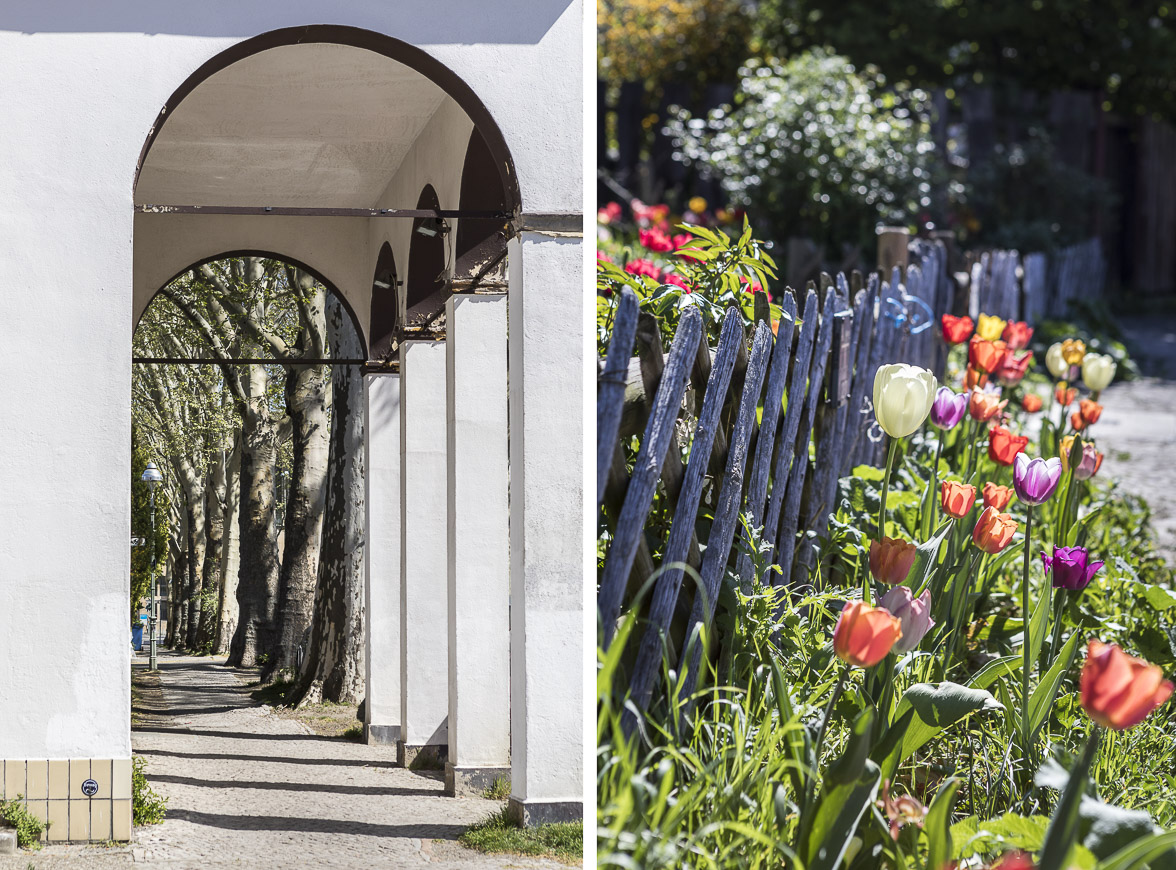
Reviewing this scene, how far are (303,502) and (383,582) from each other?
64 centimetres

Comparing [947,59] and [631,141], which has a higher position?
[947,59]

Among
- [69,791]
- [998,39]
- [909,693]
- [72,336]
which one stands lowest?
[69,791]

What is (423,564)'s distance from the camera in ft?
18.4

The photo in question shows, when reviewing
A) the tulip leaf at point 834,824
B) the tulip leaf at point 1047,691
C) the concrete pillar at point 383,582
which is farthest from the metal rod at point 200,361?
the tulip leaf at point 834,824

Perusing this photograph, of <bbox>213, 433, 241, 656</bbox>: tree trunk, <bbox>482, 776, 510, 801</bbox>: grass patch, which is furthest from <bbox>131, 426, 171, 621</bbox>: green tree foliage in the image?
<bbox>482, 776, 510, 801</bbox>: grass patch

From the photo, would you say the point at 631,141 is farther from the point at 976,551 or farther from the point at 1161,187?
the point at 976,551

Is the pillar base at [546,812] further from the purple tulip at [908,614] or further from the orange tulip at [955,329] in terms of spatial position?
the purple tulip at [908,614]

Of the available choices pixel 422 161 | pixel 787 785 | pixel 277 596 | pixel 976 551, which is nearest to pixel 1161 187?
pixel 422 161

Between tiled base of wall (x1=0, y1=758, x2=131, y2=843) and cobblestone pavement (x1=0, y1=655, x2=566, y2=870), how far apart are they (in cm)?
6

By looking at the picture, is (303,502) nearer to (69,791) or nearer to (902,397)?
(69,791)

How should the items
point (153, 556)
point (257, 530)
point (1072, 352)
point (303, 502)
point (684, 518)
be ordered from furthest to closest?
point (303, 502) → point (257, 530) → point (153, 556) → point (1072, 352) → point (684, 518)

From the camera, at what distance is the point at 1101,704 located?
1.38 meters

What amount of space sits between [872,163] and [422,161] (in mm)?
3927

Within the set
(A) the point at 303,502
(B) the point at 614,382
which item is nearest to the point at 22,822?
(B) the point at 614,382
